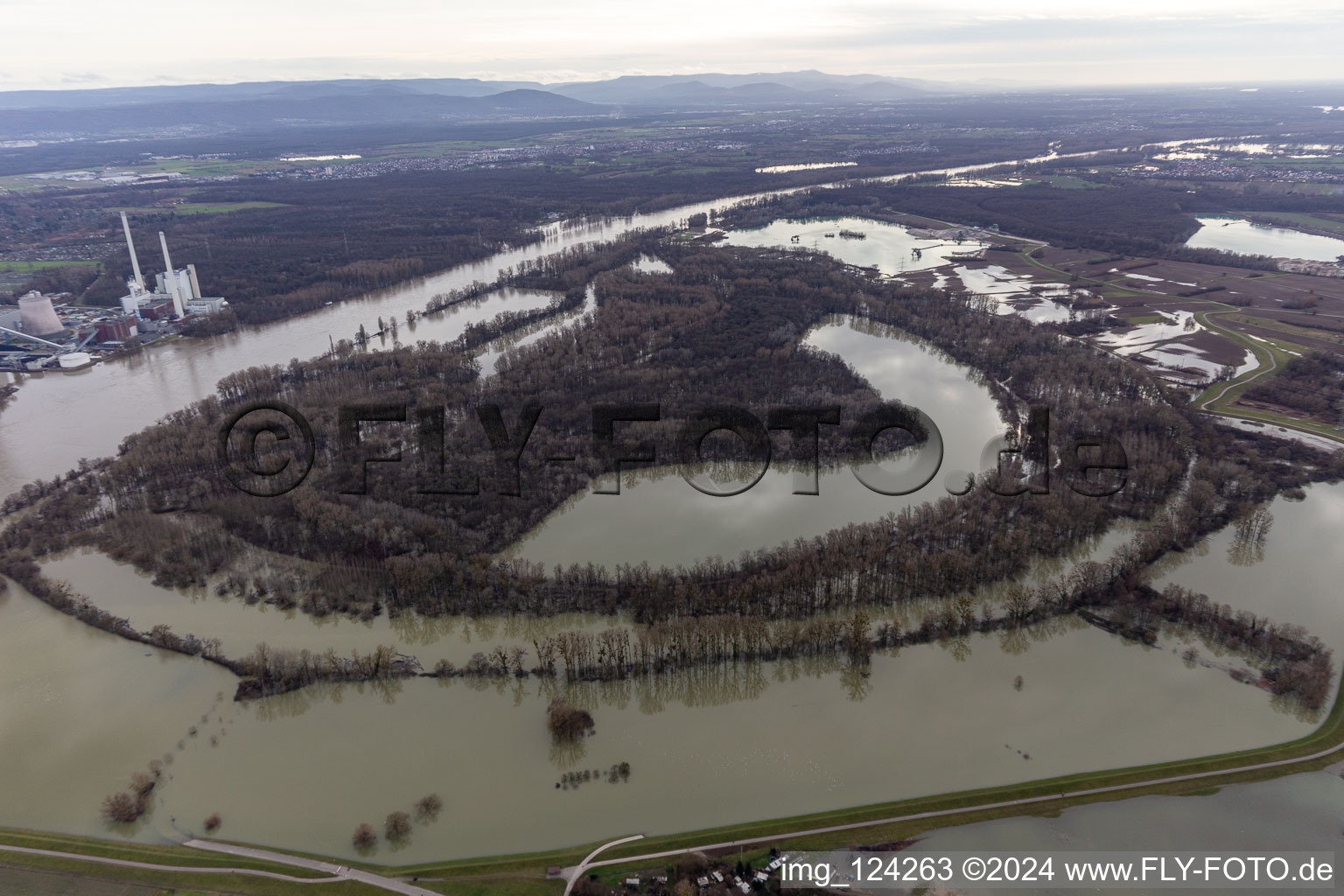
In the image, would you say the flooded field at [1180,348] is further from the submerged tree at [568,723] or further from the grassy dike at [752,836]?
the submerged tree at [568,723]

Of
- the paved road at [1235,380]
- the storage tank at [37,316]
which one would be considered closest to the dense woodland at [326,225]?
the storage tank at [37,316]

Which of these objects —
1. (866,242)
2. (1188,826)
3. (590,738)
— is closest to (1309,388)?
(1188,826)

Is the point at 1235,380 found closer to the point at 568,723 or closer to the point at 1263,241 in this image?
the point at 568,723

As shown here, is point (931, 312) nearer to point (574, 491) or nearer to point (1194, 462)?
point (1194, 462)

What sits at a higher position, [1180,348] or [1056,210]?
[1056,210]

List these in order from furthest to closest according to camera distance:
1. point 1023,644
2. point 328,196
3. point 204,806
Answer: point 328,196
point 1023,644
point 204,806

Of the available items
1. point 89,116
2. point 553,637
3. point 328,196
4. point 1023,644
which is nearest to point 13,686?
point 553,637
